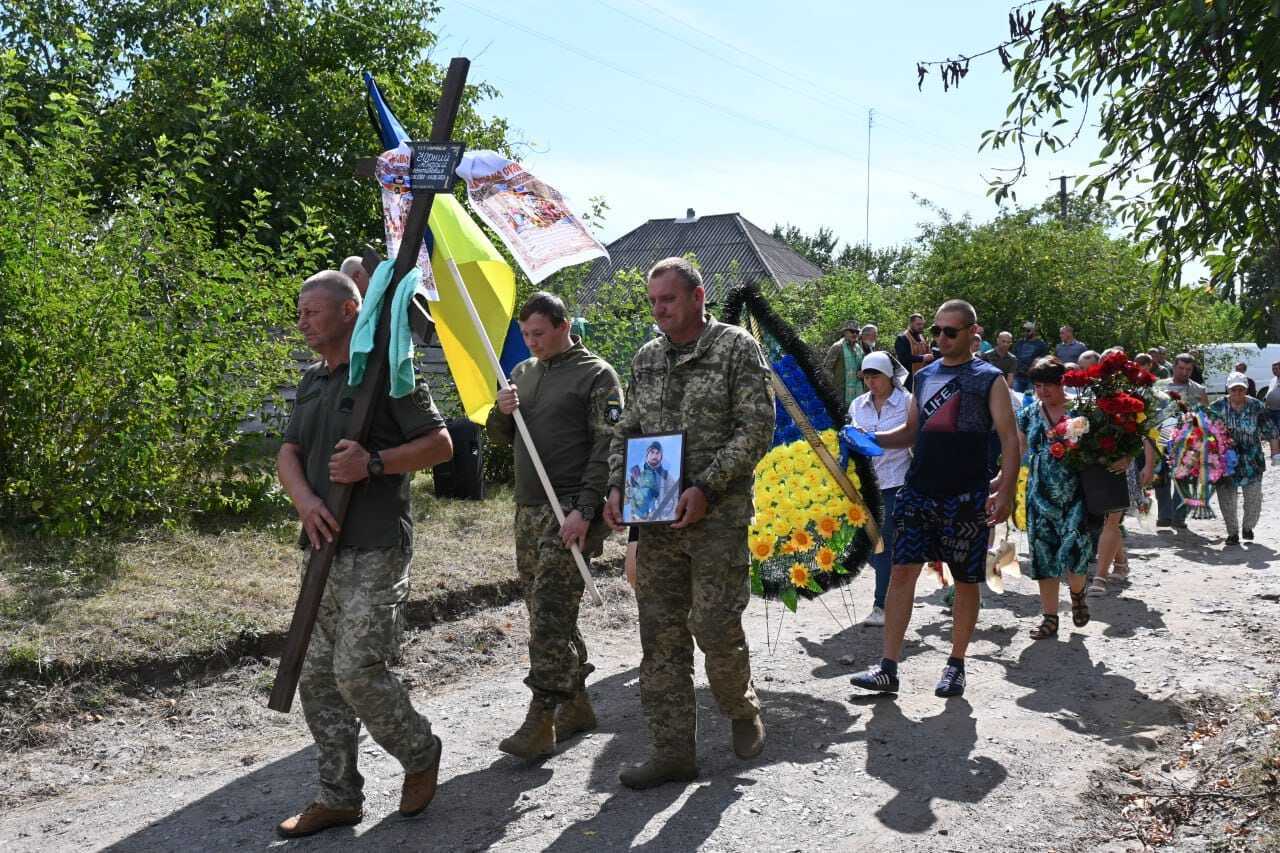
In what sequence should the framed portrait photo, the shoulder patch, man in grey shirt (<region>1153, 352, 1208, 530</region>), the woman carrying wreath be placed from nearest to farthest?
the framed portrait photo, the shoulder patch, the woman carrying wreath, man in grey shirt (<region>1153, 352, 1208, 530</region>)

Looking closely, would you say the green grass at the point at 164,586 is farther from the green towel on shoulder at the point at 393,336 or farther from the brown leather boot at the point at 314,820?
the green towel on shoulder at the point at 393,336

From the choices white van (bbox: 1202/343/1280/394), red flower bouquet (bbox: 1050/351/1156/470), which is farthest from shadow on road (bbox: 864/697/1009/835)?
white van (bbox: 1202/343/1280/394)

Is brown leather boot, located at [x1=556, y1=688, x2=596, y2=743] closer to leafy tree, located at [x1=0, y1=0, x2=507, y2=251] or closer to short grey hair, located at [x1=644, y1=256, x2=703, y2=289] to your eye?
short grey hair, located at [x1=644, y1=256, x2=703, y2=289]

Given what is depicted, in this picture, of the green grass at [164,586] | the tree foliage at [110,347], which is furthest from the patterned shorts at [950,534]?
the tree foliage at [110,347]

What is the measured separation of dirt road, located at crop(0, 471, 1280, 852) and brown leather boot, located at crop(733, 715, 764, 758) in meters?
0.07

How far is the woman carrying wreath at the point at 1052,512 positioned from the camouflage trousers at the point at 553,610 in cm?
368

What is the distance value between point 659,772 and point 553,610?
911mm

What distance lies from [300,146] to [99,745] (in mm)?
11417

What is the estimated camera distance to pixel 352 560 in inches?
176

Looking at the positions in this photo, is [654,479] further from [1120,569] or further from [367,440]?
[1120,569]

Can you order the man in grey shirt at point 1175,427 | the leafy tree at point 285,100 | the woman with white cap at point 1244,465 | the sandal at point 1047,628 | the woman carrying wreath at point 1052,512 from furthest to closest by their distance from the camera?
the leafy tree at point 285,100, the man in grey shirt at point 1175,427, the woman with white cap at point 1244,465, the woman carrying wreath at point 1052,512, the sandal at point 1047,628

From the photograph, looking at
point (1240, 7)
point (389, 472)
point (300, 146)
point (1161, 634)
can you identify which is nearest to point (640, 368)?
point (389, 472)

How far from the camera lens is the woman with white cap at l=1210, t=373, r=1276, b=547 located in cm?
1217

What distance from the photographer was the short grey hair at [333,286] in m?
4.62
